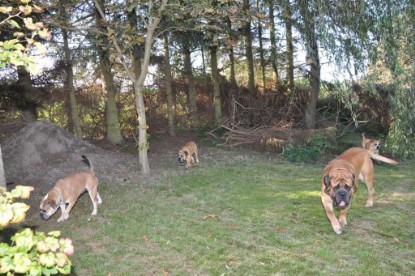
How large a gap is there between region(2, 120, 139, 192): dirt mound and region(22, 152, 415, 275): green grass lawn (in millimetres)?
1374

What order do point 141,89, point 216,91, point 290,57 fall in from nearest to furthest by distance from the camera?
point 141,89
point 216,91
point 290,57

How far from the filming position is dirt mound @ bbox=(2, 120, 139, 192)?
898 cm

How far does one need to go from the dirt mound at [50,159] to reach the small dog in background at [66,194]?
1.90 meters

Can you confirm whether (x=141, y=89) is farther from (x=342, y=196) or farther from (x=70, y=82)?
(x=342, y=196)

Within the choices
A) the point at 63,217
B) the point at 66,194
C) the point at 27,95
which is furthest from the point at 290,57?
the point at 63,217

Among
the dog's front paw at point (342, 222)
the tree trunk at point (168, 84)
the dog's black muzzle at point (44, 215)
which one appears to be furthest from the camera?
the tree trunk at point (168, 84)

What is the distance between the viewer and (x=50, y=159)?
32.9ft

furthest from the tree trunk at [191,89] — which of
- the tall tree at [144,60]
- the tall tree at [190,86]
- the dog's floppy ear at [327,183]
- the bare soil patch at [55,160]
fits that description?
the dog's floppy ear at [327,183]

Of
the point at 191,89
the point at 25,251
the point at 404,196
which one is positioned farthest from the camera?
the point at 191,89

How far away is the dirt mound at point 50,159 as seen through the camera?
8984 millimetres

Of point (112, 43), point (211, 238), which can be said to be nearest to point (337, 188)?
point (211, 238)

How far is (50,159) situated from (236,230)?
681 cm

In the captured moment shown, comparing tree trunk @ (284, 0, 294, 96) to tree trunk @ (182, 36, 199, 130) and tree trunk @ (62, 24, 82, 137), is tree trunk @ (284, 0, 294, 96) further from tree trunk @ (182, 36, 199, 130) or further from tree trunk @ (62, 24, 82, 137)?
tree trunk @ (62, 24, 82, 137)

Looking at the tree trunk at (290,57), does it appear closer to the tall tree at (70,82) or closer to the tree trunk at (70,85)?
the tall tree at (70,82)
